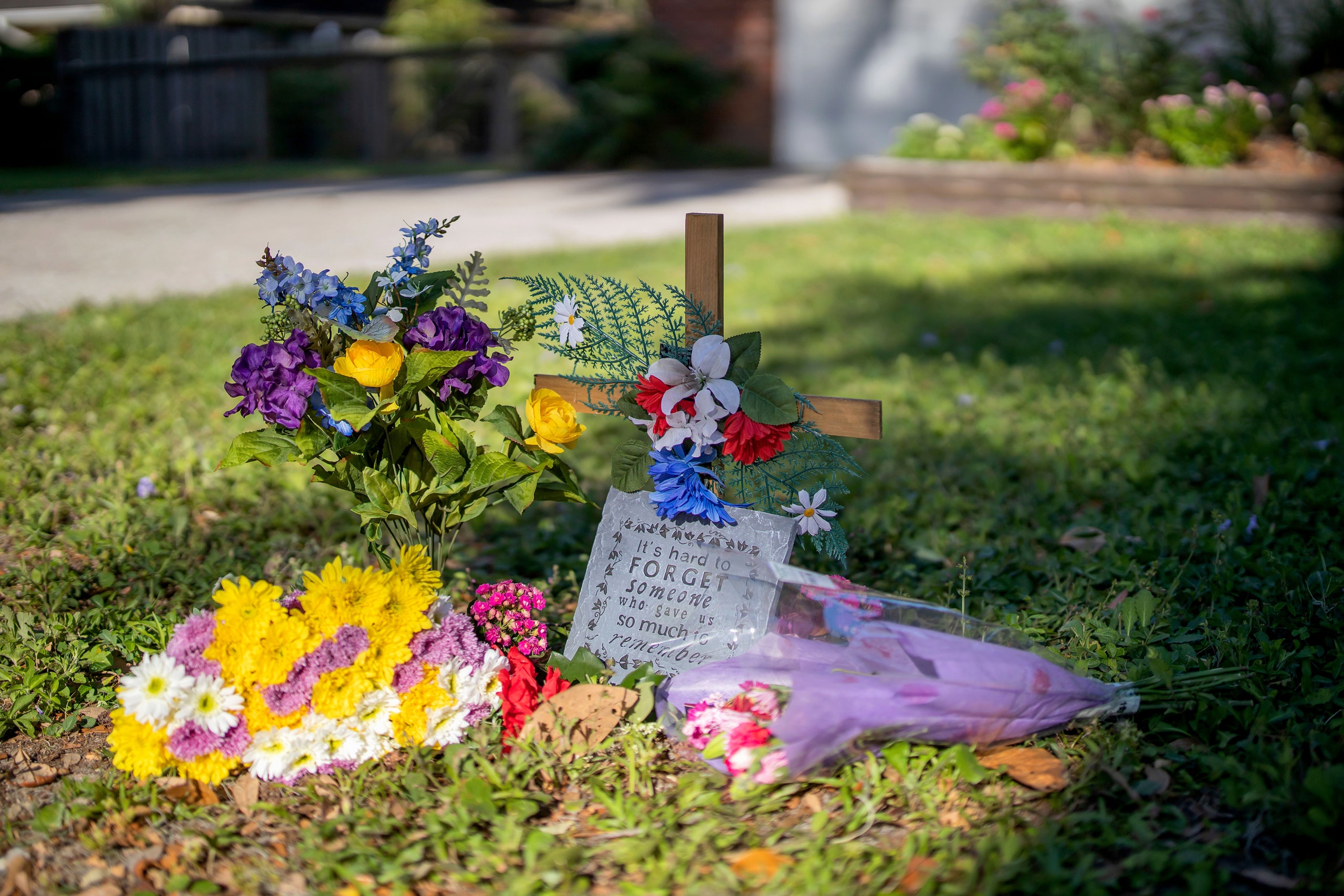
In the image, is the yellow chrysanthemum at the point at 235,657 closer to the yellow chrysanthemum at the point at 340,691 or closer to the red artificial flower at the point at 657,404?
the yellow chrysanthemum at the point at 340,691

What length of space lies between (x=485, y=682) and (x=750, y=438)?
0.70 metres

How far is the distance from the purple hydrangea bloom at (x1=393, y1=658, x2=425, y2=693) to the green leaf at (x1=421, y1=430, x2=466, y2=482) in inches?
15.4

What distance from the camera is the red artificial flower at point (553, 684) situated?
2088 mm

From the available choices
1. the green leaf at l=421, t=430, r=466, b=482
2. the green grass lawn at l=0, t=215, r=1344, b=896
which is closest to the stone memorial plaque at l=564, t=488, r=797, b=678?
the green grass lawn at l=0, t=215, r=1344, b=896

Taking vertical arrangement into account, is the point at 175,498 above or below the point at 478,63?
below

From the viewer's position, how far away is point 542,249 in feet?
24.7

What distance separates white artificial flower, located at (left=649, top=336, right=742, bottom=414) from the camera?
2092mm

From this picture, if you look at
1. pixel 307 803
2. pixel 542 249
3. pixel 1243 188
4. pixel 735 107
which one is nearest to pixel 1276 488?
pixel 307 803

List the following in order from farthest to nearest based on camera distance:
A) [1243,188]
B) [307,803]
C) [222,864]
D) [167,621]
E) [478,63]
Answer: [478,63] → [1243,188] → [167,621] → [307,803] → [222,864]

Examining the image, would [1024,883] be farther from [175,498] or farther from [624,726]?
[175,498]

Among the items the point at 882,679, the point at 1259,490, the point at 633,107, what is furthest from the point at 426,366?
the point at 633,107

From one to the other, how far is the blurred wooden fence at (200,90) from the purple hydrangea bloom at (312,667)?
16027 millimetres

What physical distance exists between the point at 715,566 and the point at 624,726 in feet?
1.22

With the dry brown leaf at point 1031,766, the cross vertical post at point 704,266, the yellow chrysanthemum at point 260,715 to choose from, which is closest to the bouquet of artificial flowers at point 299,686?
the yellow chrysanthemum at point 260,715
